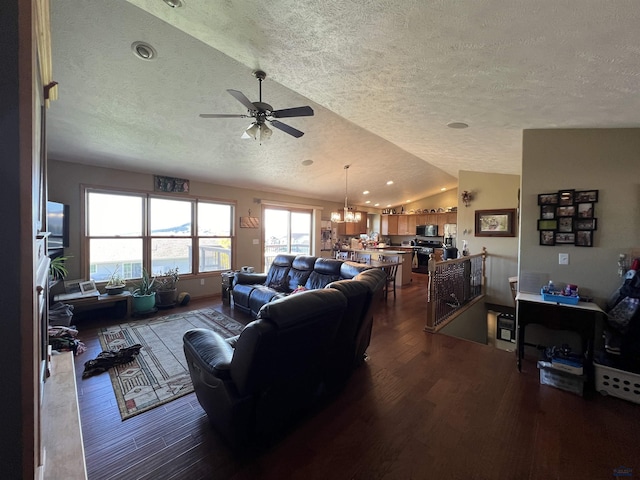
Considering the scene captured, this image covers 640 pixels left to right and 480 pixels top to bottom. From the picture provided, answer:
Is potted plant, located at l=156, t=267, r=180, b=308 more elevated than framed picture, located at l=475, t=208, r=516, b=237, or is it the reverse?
framed picture, located at l=475, t=208, r=516, b=237

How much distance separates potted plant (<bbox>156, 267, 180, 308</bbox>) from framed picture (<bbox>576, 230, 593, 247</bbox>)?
5956 millimetres

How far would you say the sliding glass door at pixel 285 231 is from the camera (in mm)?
7004

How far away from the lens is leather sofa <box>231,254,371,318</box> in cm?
404

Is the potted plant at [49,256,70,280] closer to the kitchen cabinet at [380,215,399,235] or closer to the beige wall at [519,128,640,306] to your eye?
the beige wall at [519,128,640,306]

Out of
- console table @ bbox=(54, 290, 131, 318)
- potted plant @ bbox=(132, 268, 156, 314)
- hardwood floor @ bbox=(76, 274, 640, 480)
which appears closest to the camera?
hardwood floor @ bbox=(76, 274, 640, 480)

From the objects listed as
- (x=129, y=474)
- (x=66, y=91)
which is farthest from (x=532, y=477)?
(x=66, y=91)

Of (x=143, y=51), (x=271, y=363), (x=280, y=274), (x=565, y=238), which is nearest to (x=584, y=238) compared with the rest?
(x=565, y=238)

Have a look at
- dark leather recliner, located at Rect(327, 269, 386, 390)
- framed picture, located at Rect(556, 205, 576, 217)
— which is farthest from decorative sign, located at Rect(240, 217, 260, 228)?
framed picture, located at Rect(556, 205, 576, 217)

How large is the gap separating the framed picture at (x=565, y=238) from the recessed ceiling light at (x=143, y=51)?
458 centimetres

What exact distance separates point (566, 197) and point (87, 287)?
657 centimetres

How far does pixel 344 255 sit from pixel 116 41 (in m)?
6.19

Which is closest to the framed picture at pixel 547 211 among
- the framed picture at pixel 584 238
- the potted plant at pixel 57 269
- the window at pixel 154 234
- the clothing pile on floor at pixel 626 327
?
the framed picture at pixel 584 238

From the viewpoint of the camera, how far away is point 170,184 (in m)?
5.08

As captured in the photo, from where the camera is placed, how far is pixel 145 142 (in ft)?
12.6
